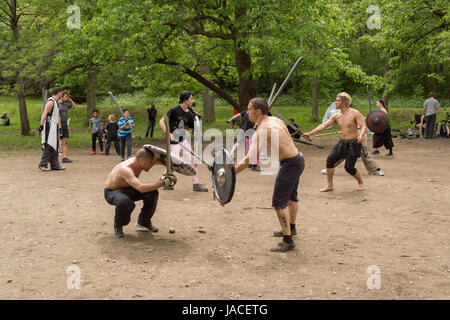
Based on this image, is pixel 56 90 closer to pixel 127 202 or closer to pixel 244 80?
pixel 127 202

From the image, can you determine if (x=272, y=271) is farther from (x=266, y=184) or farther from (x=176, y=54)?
(x=176, y=54)

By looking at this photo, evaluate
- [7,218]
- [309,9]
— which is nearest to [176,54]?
[309,9]

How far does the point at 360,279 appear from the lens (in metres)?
5.12

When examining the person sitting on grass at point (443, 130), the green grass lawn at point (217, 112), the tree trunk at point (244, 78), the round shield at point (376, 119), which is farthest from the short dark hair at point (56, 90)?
the person sitting on grass at point (443, 130)

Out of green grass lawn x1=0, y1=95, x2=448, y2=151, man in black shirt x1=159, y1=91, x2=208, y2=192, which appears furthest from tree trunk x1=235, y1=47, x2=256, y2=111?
man in black shirt x1=159, y1=91, x2=208, y2=192

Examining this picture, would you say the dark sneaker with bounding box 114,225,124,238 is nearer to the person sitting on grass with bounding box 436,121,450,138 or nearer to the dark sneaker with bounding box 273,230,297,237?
the dark sneaker with bounding box 273,230,297,237

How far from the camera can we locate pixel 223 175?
581 centimetres

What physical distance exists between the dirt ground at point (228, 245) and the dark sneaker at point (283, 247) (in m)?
0.08

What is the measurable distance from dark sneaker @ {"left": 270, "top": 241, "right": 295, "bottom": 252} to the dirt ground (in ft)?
0.25

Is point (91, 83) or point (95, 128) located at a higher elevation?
point (91, 83)

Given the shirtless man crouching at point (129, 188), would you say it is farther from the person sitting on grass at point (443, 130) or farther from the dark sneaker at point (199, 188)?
the person sitting on grass at point (443, 130)

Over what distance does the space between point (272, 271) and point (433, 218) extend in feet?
11.7

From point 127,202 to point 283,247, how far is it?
203 cm

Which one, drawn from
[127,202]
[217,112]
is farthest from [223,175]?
[217,112]
